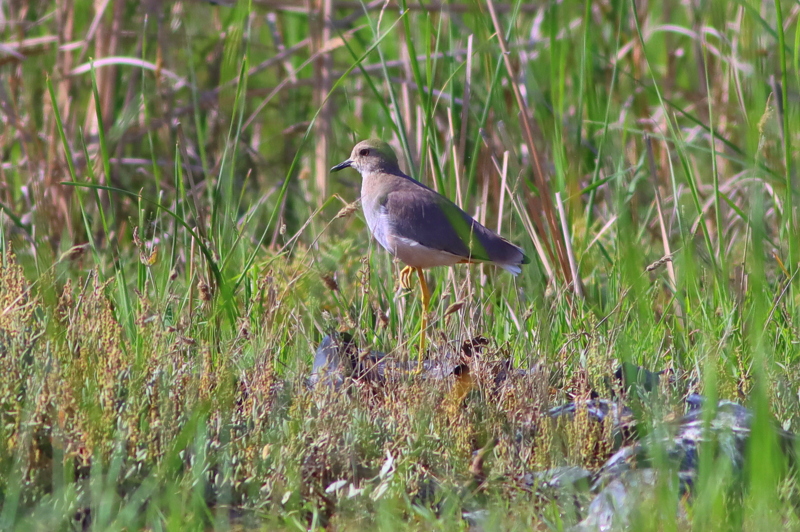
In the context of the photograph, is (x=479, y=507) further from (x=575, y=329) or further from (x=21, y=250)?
(x=21, y=250)

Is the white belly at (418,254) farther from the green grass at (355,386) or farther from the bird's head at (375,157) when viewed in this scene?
the bird's head at (375,157)

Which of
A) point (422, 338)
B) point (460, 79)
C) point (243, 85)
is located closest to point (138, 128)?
point (460, 79)

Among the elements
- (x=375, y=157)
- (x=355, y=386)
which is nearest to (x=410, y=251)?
(x=375, y=157)

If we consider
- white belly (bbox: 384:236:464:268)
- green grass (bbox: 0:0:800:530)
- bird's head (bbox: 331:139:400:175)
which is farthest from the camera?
bird's head (bbox: 331:139:400:175)

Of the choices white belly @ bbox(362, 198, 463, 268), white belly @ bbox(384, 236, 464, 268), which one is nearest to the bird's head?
white belly @ bbox(362, 198, 463, 268)

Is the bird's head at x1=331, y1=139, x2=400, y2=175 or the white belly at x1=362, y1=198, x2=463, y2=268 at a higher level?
the bird's head at x1=331, y1=139, x2=400, y2=175

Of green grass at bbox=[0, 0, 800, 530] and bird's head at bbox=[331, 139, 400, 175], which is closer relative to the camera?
green grass at bbox=[0, 0, 800, 530]

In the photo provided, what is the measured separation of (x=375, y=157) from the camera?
4.50 m

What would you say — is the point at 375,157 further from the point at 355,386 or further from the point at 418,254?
the point at 355,386

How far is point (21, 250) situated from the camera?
3.84 metres

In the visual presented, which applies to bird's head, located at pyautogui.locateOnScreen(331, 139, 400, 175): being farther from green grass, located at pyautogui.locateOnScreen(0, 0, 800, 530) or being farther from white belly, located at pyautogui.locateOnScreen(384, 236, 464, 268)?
white belly, located at pyautogui.locateOnScreen(384, 236, 464, 268)

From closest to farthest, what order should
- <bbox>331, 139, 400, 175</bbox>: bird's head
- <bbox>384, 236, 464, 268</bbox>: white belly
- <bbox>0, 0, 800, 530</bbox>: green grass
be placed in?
1. <bbox>0, 0, 800, 530</bbox>: green grass
2. <bbox>384, 236, 464, 268</bbox>: white belly
3. <bbox>331, 139, 400, 175</bbox>: bird's head

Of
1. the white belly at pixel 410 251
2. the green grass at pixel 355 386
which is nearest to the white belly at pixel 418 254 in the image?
the white belly at pixel 410 251

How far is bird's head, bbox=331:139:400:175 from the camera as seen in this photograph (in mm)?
4477
